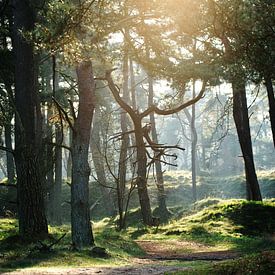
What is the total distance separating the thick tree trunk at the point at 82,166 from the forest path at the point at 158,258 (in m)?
1.59

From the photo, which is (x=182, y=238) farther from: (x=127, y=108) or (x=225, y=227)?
(x=127, y=108)

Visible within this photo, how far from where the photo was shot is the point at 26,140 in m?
12.3

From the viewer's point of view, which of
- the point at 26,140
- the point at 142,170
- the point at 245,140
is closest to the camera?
the point at 26,140

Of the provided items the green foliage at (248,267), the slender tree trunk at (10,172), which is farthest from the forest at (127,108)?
the slender tree trunk at (10,172)

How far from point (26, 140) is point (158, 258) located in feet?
15.9

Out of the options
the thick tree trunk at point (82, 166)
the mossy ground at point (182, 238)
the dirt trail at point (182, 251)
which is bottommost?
the dirt trail at point (182, 251)

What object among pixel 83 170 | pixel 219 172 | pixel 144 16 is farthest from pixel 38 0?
pixel 219 172

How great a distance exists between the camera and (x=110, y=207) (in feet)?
108

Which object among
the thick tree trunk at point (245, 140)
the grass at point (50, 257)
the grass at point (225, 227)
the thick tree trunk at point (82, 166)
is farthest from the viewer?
the thick tree trunk at point (245, 140)

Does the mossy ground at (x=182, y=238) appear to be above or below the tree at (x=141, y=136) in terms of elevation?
below

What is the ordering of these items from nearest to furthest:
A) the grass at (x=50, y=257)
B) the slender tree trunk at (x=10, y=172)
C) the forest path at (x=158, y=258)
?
1. the forest path at (x=158, y=258)
2. the grass at (x=50, y=257)
3. the slender tree trunk at (x=10, y=172)

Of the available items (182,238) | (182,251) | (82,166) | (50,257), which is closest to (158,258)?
(182,251)

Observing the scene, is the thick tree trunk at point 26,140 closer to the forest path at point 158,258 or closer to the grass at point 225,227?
the forest path at point 158,258

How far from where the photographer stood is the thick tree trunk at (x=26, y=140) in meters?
12.0
